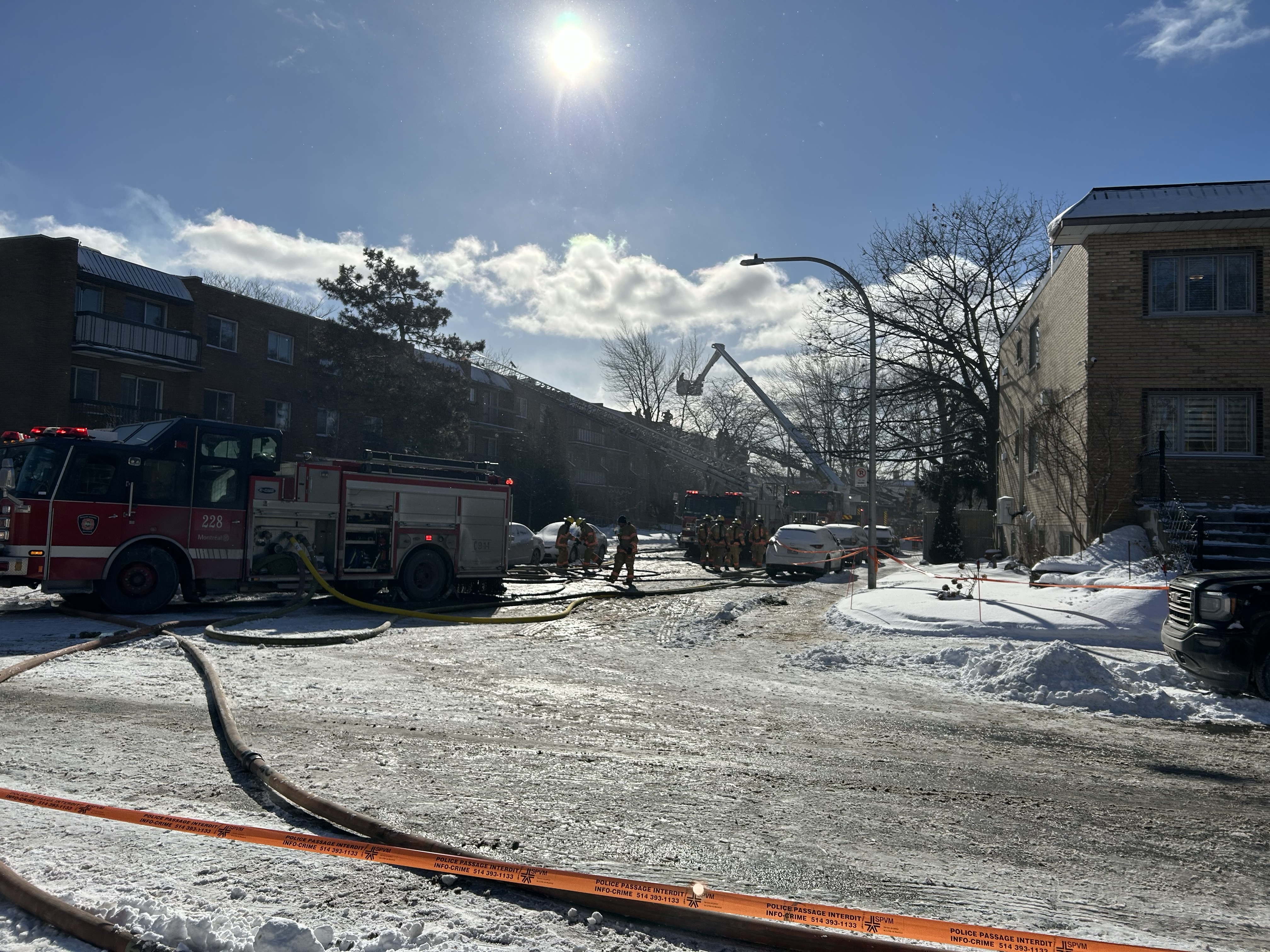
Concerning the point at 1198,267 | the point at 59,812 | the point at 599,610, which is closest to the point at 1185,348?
the point at 1198,267

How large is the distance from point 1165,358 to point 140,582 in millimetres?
18440

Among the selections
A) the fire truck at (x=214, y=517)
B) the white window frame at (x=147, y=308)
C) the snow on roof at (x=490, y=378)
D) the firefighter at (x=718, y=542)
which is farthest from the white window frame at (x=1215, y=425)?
the snow on roof at (x=490, y=378)

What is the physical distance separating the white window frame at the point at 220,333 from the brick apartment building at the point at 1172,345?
31.6 metres

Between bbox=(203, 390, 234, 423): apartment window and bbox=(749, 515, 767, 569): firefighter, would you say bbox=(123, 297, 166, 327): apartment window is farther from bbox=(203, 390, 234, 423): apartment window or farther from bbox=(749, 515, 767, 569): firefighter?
bbox=(749, 515, 767, 569): firefighter

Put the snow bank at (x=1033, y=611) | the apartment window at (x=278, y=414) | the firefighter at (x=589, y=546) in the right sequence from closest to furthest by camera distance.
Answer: the snow bank at (x=1033, y=611) → the firefighter at (x=589, y=546) → the apartment window at (x=278, y=414)

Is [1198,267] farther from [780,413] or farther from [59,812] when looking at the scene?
[780,413]

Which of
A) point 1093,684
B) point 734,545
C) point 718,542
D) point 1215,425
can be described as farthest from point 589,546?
point 1093,684

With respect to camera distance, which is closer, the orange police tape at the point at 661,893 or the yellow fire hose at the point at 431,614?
the orange police tape at the point at 661,893

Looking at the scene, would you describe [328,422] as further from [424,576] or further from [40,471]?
[40,471]

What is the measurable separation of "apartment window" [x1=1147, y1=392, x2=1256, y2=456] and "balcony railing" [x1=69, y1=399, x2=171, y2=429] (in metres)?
29.5

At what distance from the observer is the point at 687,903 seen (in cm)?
362

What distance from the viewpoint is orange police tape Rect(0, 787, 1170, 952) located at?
3408mm

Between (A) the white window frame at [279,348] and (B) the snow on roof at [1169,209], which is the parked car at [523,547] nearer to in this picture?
(B) the snow on roof at [1169,209]

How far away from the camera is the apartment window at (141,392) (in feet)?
109
